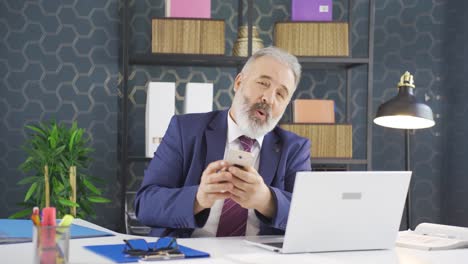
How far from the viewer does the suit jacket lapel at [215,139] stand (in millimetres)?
2584

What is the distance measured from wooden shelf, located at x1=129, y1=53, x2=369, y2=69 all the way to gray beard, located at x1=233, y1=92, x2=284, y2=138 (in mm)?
1221

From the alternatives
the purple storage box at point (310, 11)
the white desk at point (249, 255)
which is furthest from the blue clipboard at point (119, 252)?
the purple storage box at point (310, 11)

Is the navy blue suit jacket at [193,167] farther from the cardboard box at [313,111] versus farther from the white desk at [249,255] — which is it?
the cardboard box at [313,111]

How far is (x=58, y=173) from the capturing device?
12.3ft

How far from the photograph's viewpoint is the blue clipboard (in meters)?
1.83

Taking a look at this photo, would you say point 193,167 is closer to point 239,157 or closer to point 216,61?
point 239,157

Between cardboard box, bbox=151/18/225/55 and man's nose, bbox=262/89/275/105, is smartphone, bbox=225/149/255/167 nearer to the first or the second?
man's nose, bbox=262/89/275/105

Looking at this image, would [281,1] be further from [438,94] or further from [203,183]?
[203,183]

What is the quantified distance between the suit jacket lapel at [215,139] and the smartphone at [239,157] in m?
0.45

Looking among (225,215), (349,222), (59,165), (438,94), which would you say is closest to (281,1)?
(438,94)

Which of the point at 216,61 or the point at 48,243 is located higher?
the point at 216,61

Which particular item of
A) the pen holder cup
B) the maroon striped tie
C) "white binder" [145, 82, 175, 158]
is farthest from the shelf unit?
the pen holder cup

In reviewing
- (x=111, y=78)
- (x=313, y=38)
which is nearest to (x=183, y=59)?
(x=111, y=78)

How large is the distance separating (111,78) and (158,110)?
472 millimetres
